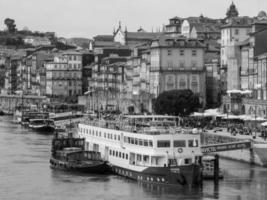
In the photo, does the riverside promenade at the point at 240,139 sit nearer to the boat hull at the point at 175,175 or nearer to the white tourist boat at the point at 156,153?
the white tourist boat at the point at 156,153

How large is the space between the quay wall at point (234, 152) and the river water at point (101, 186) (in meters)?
0.75

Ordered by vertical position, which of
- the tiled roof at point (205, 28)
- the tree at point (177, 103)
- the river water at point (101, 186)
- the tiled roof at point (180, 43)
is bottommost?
the river water at point (101, 186)

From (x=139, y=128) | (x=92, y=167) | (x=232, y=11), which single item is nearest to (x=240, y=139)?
(x=139, y=128)

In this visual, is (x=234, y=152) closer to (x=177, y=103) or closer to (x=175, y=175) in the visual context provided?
(x=175, y=175)

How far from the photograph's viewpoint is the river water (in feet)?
204

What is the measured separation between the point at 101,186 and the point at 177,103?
170 ft

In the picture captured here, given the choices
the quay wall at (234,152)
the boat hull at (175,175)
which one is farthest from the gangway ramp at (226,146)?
the boat hull at (175,175)

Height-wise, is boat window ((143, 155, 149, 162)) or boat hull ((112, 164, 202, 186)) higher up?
boat window ((143, 155, 149, 162))

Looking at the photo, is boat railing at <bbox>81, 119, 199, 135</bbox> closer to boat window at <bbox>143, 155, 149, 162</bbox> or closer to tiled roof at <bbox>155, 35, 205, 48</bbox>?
boat window at <bbox>143, 155, 149, 162</bbox>

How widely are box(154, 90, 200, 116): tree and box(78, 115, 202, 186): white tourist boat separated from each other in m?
43.9

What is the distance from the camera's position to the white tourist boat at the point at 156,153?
64438mm

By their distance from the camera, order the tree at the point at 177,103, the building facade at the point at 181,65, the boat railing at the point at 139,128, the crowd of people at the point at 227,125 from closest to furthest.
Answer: the boat railing at the point at 139,128, the crowd of people at the point at 227,125, the tree at the point at 177,103, the building facade at the point at 181,65

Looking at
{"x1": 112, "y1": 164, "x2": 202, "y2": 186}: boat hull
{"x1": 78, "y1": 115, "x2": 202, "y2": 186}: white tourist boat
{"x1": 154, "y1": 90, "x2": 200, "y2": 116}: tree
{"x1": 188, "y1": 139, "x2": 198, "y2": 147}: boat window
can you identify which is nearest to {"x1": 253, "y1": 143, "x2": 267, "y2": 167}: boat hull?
{"x1": 78, "y1": 115, "x2": 202, "y2": 186}: white tourist boat

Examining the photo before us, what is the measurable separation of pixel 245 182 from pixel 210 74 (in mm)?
70795
